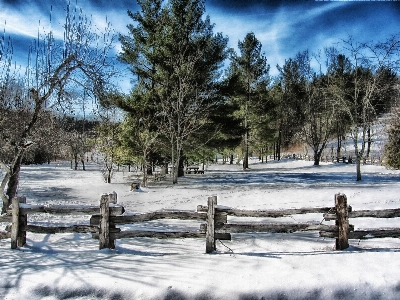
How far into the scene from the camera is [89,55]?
10.7m

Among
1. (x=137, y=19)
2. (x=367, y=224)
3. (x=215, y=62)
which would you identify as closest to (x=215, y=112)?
(x=215, y=62)

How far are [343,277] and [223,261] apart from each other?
209cm

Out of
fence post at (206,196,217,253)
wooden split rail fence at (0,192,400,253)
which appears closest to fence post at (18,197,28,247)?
wooden split rail fence at (0,192,400,253)

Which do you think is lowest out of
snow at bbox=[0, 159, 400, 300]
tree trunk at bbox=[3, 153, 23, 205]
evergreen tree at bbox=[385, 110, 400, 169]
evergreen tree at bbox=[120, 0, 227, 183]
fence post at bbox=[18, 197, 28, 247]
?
snow at bbox=[0, 159, 400, 300]

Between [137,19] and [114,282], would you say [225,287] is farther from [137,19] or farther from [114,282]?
[137,19]

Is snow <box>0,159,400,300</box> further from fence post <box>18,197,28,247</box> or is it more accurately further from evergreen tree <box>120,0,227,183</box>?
evergreen tree <box>120,0,227,183</box>

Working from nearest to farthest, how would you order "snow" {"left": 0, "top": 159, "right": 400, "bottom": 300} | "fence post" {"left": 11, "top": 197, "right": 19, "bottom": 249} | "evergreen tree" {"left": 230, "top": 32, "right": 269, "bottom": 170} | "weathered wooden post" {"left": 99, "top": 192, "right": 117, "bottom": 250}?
"snow" {"left": 0, "top": 159, "right": 400, "bottom": 300} → "weathered wooden post" {"left": 99, "top": 192, "right": 117, "bottom": 250} → "fence post" {"left": 11, "top": 197, "right": 19, "bottom": 249} → "evergreen tree" {"left": 230, "top": 32, "right": 269, "bottom": 170}

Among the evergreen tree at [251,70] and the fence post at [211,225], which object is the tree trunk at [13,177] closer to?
the fence post at [211,225]

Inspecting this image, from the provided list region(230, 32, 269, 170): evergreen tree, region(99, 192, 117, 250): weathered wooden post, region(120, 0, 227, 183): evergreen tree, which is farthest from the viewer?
region(230, 32, 269, 170): evergreen tree

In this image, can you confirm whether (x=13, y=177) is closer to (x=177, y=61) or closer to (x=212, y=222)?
(x=212, y=222)

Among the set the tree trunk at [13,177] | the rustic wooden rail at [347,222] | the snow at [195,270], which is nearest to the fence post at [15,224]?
the snow at [195,270]

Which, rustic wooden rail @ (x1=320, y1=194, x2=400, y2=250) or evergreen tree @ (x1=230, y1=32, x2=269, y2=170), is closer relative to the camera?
rustic wooden rail @ (x1=320, y1=194, x2=400, y2=250)

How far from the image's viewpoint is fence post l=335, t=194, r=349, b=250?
21.3 feet

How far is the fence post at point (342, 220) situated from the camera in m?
6.50
